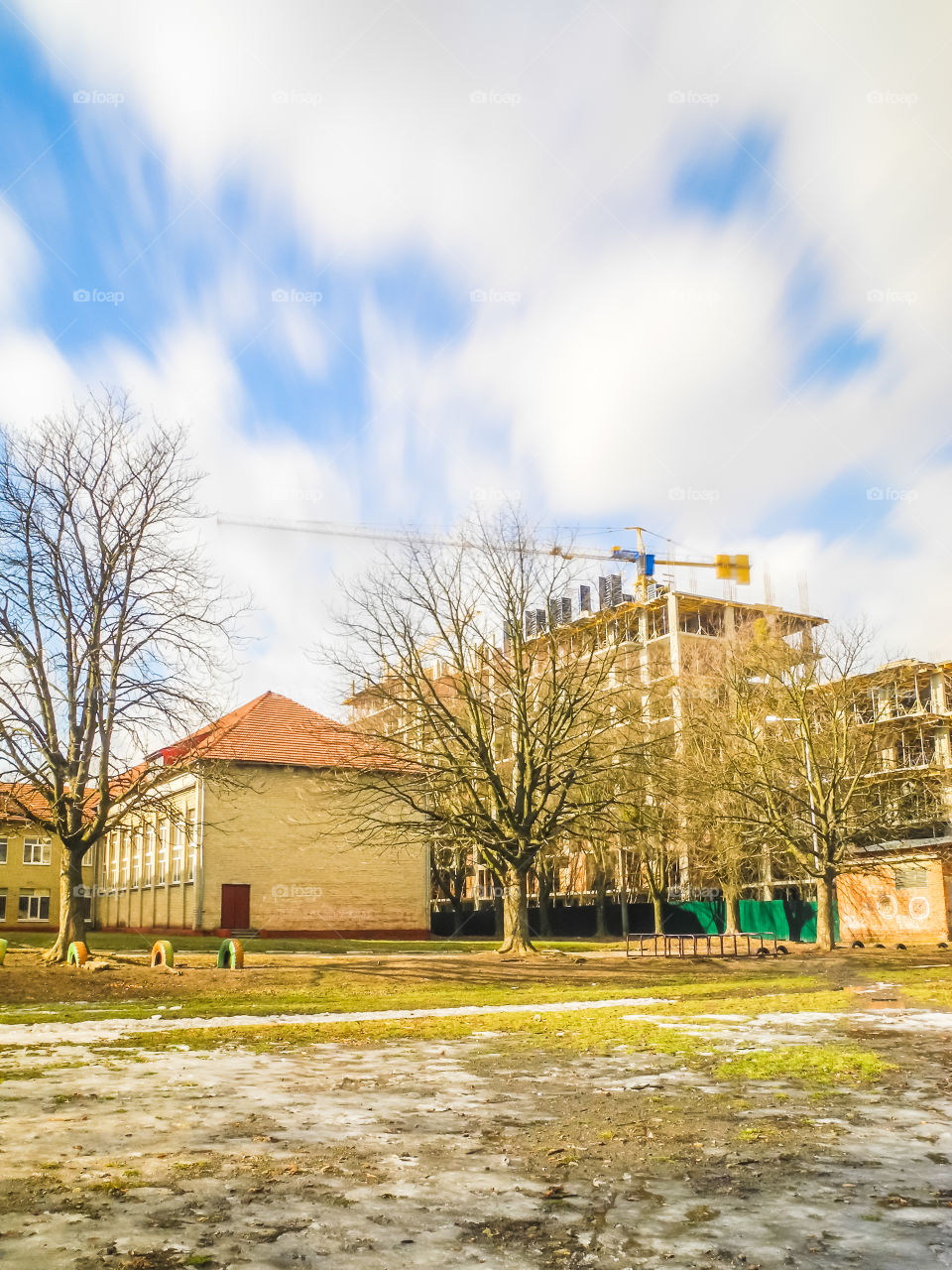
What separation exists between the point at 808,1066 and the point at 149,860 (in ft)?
140

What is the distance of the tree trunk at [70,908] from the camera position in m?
23.3

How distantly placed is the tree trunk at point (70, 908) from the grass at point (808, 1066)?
18.0 meters

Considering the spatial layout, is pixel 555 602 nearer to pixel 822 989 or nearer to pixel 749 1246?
pixel 822 989

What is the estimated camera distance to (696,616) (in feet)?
258

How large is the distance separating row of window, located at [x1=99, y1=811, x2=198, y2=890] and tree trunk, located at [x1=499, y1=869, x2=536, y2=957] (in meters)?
14.1

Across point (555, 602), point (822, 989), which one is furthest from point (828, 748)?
point (822, 989)

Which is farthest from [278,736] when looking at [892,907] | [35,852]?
[35,852]

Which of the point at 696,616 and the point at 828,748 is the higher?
the point at 696,616

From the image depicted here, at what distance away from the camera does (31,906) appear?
65.7 metres

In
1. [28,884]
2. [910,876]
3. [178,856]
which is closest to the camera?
[910,876]

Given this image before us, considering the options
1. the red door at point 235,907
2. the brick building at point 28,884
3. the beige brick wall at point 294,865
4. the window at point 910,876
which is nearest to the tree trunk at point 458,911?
the beige brick wall at point 294,865

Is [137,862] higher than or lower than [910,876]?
higher

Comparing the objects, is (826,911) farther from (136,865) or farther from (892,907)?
(136,865)

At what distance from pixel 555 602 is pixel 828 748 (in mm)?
13533
